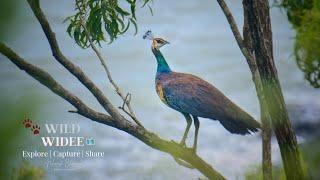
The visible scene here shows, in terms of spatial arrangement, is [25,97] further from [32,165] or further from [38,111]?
[32,165]

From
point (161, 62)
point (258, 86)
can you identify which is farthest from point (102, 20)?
point (258, 86)

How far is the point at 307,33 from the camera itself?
3.35m

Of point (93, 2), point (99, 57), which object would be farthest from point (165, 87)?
point (93, 2)

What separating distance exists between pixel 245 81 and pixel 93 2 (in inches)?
46.0

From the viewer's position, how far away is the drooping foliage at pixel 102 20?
12.3ft

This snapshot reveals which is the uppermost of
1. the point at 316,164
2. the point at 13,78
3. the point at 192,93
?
the point at 13,78

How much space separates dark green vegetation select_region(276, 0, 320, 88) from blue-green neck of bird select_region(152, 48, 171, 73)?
860 millimetres

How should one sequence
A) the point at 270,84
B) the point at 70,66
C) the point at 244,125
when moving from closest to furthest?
the point at 270,84, the point at 70,66, the point at 244,125

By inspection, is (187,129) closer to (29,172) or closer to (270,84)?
(270,84)

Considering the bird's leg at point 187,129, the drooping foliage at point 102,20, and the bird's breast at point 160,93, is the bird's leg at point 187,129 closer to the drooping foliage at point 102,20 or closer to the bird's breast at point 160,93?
the bird's breast at point 160,93

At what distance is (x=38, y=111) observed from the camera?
3.79 metres

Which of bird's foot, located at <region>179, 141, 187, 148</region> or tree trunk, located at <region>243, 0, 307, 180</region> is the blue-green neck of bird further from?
tree trunk, located at <region>243, 0, 307, 180</region>

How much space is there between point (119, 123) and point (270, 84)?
0.92 metres

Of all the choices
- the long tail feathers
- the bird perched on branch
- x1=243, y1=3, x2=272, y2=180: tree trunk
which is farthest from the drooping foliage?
the long tail feathers
